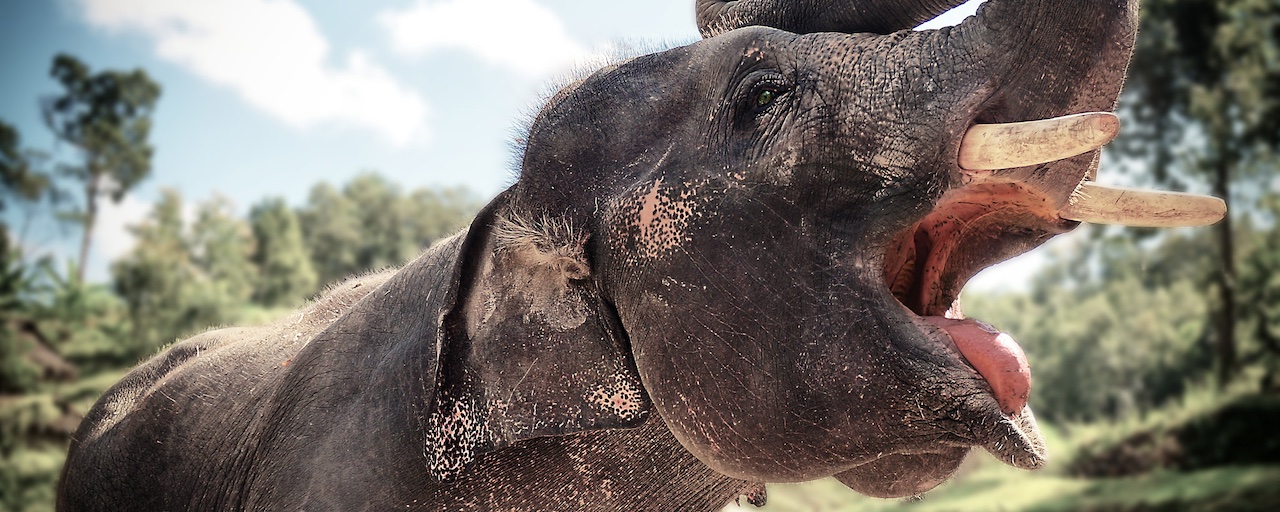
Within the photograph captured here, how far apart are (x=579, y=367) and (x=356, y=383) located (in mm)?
624

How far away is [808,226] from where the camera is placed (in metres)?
1.67

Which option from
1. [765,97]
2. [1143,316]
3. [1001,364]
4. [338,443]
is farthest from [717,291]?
[1143,316]

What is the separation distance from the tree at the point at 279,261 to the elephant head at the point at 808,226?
1886 inches

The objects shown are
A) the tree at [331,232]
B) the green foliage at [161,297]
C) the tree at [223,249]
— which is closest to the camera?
the green foliage at [161,297]

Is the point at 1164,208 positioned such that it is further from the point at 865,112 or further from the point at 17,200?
the point at 17,200

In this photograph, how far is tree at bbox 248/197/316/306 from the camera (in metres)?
49.4

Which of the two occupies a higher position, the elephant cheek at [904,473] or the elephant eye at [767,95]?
the elephant eye at [767,95]

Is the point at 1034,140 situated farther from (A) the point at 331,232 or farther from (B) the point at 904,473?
(A) the point at 331,232

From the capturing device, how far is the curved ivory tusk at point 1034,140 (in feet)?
4.75

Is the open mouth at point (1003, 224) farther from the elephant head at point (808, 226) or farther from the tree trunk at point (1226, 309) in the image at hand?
the tree trunk at point (1226, 309)

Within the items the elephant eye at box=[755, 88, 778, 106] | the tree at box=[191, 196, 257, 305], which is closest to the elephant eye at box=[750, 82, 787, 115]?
the elephant eye at box=[755, 88, 778, 106]

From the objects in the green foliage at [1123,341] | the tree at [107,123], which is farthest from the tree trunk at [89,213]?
the green foliage at [1123,341]

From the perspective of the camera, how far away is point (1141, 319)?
43469 millimetres

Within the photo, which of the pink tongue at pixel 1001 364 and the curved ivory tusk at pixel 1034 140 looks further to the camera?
the pink tongue at pixel 1001 364
